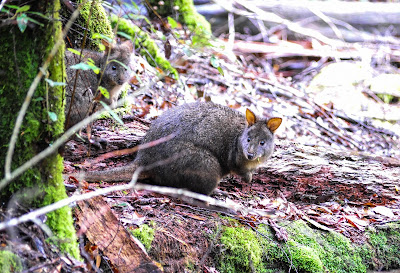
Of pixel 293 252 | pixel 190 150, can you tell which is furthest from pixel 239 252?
pixel 190 150

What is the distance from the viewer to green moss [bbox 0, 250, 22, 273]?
9.20 ft

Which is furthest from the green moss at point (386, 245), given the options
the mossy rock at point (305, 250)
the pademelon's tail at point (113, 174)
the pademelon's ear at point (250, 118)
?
the pademelon's tail at point (113, 174)

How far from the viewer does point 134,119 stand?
653cm

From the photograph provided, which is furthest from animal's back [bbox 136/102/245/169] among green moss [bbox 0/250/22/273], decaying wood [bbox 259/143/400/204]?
green moss [bbox 0/250/22/273]

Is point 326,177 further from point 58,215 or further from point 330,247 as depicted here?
point 58,215

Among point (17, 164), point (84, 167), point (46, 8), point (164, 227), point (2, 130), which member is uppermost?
point (46, 8)

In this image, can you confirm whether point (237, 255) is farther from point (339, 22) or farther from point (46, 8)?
point (339, 22)

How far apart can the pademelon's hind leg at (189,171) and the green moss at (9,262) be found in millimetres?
2336

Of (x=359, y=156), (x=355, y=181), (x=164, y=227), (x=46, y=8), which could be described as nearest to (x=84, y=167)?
(x=164, y=227)

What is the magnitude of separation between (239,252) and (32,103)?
246 centimetres

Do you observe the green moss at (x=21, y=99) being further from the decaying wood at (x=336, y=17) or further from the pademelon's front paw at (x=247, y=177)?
the decaying wood at (x=336, y=17)

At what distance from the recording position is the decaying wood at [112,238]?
351 centimetres

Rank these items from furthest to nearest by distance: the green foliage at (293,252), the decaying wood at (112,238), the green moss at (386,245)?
1. the green moss at (386,245)
2. the green foliage at (293,252)
3. the decaying wood at (112,238)

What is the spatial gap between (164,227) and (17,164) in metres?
1.55
